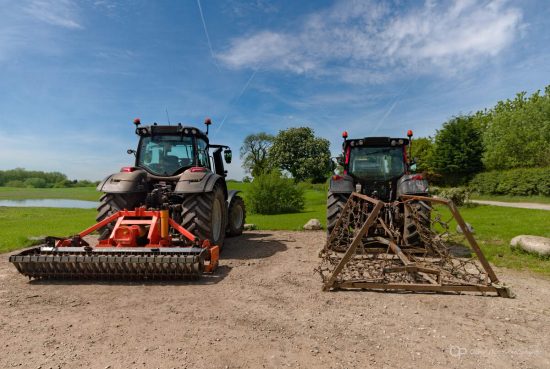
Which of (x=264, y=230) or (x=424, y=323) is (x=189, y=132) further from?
(x=424, y=323)

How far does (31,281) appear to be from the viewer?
4.64 metres

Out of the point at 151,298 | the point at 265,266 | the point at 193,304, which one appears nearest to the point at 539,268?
the point at 265,266

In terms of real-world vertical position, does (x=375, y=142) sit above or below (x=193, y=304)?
above

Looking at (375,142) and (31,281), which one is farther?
(375,142)

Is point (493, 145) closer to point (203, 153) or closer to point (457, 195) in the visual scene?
point (457, 195)

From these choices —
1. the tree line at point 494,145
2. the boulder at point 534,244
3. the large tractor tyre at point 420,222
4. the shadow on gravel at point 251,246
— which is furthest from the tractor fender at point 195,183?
the tree line at point 494,145

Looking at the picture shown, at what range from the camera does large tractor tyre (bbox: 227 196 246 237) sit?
852cm

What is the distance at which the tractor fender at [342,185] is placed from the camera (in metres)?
6.69

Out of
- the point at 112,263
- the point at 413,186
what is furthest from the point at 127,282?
the point at 413,186

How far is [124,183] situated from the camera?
5.77 m

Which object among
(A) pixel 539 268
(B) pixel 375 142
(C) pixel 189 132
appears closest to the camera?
(A) pixel 539 268

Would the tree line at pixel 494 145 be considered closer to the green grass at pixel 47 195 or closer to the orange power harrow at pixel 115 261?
the orange power harrow at pixel 115 261

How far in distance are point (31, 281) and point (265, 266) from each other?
3403 millimetres

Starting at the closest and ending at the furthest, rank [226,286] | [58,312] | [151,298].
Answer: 1. [58,312]
2. [151,298]
3. [226,286]
